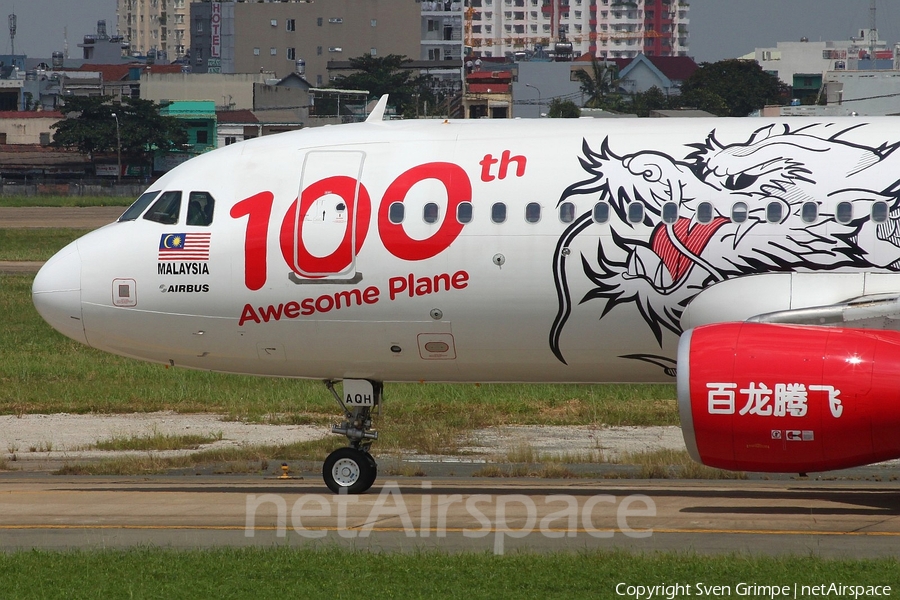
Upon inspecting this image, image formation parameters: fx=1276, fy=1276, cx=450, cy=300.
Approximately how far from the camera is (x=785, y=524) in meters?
15.0

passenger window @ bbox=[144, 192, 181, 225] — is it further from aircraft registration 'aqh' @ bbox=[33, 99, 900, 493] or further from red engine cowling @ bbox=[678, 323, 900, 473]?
red engine cowling @ bbox=[678, 323, 900, 473]

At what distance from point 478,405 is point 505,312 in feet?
33.5

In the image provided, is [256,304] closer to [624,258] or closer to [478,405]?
[624,258]

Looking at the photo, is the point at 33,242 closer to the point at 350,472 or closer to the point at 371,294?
the point at 350,472

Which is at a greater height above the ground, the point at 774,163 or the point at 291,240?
the point at 774,163

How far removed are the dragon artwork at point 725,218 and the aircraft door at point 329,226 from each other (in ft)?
8.54

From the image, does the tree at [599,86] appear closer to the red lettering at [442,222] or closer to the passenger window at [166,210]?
the passenger window at [166,210]

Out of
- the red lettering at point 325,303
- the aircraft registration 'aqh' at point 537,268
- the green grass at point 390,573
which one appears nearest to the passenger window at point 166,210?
the aircraft registration 'aqh' at point 537,268

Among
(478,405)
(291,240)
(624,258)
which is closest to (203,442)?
(478,405)

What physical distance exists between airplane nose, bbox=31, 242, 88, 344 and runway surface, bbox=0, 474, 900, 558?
251cm

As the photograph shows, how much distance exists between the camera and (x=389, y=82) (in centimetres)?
14488

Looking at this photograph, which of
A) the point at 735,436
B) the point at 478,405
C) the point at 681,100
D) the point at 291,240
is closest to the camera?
the point at 735,436

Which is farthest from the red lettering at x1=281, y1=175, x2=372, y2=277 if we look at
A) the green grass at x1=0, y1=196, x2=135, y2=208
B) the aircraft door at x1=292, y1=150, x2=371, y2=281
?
the green grass at x1=0, y1=196, x2=135, y2=208

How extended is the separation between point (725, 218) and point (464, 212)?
126 inches
